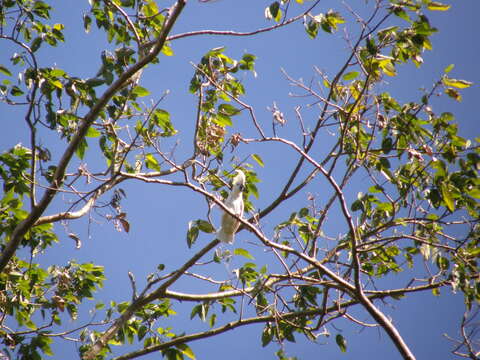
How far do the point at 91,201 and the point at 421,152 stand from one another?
105 inches

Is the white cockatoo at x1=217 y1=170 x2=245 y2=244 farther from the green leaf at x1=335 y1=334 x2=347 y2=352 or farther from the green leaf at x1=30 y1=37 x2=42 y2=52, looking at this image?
the green leaf at x1=30 y1=37 x2=42 y2=52

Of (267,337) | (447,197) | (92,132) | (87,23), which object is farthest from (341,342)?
(87,23)

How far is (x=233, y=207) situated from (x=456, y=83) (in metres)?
1.93

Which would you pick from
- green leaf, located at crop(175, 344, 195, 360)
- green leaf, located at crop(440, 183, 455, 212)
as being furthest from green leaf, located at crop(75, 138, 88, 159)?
green leaf, located at crop(440, 183, 455, 212)

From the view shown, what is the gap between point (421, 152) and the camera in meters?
3.48

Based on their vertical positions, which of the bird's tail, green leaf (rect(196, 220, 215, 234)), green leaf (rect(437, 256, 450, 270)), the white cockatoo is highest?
the white cockatoo

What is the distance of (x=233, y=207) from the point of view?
4.17 metres

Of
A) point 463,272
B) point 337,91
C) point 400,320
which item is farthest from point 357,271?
point 400,320

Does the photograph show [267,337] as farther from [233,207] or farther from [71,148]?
[71,148]

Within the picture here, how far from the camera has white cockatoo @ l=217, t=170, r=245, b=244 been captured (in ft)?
13.6

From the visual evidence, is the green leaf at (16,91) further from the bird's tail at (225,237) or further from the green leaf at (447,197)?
the green leaf at (447,197)

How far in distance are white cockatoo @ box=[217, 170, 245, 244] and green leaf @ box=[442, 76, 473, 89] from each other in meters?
1.67

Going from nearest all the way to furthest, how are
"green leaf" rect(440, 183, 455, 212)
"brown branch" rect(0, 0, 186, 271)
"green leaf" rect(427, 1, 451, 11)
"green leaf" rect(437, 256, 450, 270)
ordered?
"green leaf" rect(427, 1, 451, 11), "green leaf" rect(440, 183, 455, 212), "brown branch" rect(0, 0, 186, 271), "green leaf" rect(437, 256, 450, 270)

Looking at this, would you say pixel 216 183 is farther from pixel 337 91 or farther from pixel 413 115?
pixel 413 115
